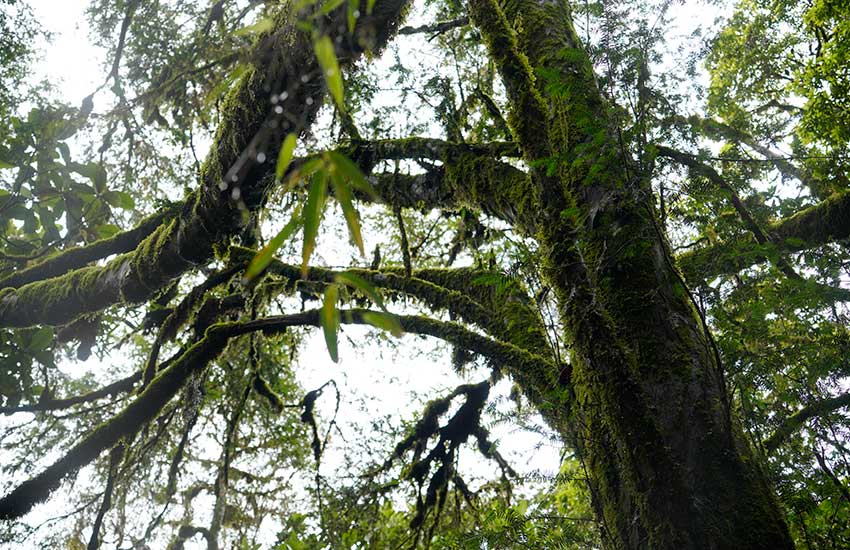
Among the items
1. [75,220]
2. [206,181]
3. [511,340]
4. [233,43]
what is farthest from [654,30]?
[75,220]

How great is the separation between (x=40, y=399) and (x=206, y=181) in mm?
2732

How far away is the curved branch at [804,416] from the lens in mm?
2590

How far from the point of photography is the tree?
73.0 inches

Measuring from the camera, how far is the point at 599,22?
8.02 ft

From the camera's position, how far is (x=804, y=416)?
2713mm

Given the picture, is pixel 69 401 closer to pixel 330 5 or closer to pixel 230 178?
pixel 230 178

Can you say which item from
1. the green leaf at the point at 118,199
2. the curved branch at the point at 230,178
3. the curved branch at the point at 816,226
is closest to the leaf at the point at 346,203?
the curved branch at the point at 230,178

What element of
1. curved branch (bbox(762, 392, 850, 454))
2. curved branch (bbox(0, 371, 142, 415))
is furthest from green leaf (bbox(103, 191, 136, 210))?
curved branch (bbox(762, 392, 850, 454))

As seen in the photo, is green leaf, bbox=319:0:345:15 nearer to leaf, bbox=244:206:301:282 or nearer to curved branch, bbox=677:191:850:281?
leaf, bbox=244:206:301:282

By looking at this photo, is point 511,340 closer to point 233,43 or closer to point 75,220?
point 233,43

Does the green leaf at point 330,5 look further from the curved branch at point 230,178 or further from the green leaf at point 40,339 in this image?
the green leaf at point 40,339

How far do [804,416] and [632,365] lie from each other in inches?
56.4

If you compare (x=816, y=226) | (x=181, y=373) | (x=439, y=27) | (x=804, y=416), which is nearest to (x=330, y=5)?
(x=804, y=416)

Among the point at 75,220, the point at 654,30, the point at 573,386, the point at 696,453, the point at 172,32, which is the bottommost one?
the point at 696,453
